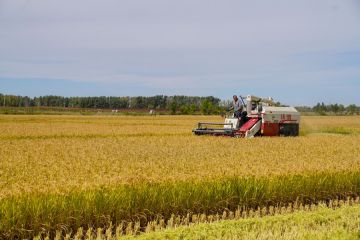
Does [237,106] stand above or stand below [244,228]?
above

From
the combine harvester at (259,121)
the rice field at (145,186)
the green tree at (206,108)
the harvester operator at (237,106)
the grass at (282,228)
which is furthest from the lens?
the green tree at (206,108)

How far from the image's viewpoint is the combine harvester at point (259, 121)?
22.5 m

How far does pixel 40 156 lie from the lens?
45.5 feet

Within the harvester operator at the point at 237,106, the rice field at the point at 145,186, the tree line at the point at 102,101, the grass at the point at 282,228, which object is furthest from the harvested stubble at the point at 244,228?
the tree line at the point at 102,101

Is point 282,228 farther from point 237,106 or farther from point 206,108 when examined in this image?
point 206,108

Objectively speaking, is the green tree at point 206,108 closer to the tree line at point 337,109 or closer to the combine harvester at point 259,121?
the tree line at point 337,109

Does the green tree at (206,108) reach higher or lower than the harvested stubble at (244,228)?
higher

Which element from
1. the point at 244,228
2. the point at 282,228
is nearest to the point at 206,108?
the point at 282,228

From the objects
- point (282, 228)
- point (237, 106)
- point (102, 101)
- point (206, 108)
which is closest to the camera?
point (282, 228)

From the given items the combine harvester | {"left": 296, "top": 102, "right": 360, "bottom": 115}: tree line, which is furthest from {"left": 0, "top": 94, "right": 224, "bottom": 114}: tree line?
the combine harvester

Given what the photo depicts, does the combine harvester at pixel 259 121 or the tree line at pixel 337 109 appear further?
the tree line at pixel 337 109

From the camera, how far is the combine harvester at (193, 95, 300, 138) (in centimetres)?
2252

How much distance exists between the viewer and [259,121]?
899 inches

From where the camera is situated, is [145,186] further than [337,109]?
No
